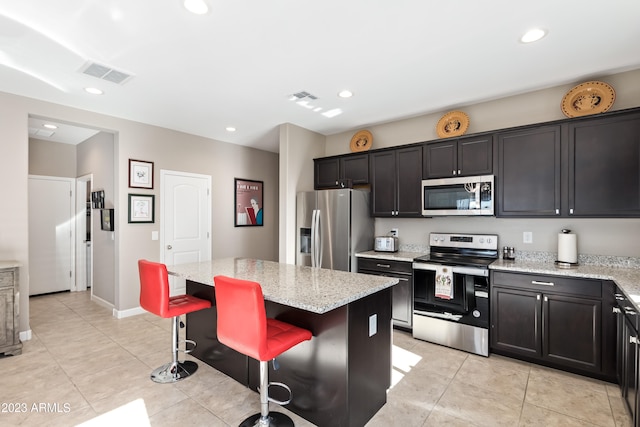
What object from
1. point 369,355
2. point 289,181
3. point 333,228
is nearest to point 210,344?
point 369,355

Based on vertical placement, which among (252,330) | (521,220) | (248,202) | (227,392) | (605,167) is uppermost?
(605,167)

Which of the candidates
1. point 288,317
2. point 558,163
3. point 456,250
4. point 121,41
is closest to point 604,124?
point 558,163

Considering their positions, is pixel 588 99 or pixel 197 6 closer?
pixel 197 6

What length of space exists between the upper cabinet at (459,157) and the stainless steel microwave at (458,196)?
87mm

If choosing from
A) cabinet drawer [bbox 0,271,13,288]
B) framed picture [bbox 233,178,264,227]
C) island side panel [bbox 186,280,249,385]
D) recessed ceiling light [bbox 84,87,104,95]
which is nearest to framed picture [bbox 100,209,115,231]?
cabinet drawer [bbox 0,271,13,288]

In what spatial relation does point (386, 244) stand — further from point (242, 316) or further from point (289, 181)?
point (242, 316)

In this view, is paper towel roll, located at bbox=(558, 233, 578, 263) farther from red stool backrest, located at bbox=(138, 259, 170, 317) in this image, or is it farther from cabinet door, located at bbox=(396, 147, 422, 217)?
red stool backrest, located at bbox=(138, 259, 170, 317)

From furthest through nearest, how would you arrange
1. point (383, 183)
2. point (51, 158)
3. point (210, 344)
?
point (51, 158) → point (383, 183) → point (210, 344)

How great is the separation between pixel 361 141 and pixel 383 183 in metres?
0.88

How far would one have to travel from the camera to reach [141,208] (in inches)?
172

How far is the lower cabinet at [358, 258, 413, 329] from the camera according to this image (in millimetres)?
3586

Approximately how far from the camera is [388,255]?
3838 millimetres

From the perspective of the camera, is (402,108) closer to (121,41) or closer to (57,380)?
(121,41)

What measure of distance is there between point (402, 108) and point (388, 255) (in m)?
1.86
